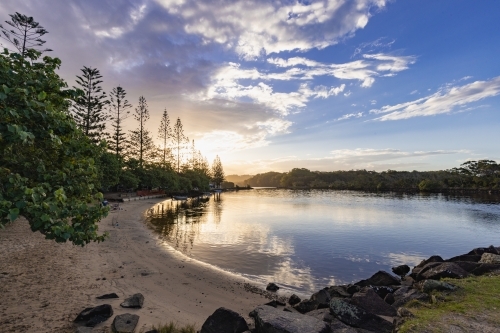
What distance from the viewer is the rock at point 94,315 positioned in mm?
7023

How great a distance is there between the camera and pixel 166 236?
22.3 m

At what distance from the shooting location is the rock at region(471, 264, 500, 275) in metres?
11.2

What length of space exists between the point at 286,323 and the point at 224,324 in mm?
1612

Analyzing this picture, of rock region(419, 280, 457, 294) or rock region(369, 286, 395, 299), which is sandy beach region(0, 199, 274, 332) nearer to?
rock region(369, 286, 395, 299)

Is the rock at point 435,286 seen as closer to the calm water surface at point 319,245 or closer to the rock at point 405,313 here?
the rock at point 405,313

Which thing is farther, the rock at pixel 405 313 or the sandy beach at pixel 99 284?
the sandy beach at pixel 99 284

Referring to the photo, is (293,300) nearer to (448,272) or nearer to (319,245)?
(448,272)

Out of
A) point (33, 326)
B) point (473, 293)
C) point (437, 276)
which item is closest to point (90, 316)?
point (33, 326)

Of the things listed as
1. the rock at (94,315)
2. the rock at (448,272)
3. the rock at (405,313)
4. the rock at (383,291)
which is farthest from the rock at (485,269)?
the rock at (94,315)

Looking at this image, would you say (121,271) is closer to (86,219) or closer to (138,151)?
(86,219)

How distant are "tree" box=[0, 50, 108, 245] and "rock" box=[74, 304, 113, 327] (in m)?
3.10

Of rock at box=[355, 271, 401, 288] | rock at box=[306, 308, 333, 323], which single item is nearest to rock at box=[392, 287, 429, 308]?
rock at box=[355, 271, 401, 288]

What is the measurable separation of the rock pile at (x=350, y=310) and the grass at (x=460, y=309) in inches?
14.1

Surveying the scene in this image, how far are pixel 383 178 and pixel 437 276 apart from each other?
522 feet
